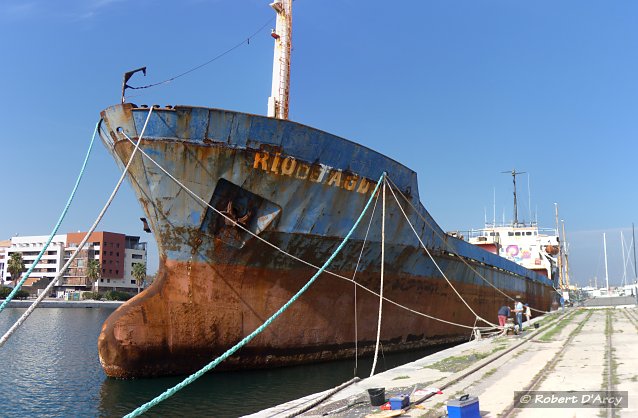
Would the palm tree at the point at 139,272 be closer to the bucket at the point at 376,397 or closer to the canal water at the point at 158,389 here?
the canal water at the point at 158,389

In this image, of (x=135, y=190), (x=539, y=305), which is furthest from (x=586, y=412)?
(x=539, y=305)

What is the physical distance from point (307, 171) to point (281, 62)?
5113 mm

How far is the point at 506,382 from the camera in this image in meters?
6.91

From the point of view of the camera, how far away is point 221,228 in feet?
33.6

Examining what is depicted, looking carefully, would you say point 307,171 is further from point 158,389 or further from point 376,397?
point 376,397

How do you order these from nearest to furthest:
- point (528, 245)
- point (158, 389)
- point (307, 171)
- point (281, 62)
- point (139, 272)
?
point (158, 389)
point (307, 171)
point (281, 62)
point (528, 245)
point (139, 272)

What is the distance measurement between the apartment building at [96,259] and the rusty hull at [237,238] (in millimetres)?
74658

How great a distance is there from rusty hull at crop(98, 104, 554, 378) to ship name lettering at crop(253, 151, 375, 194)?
0.9 inches

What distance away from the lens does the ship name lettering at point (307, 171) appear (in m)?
10.2

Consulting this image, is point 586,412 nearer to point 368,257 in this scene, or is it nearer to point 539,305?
point 368,257

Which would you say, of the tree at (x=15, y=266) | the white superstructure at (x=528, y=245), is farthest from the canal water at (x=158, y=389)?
the tree at (x=15, y=266)

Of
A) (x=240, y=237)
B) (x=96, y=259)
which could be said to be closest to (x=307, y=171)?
(x=240, y=237)

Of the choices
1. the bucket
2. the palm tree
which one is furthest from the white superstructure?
the palm tree

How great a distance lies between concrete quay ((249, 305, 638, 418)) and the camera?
544 centimetres
